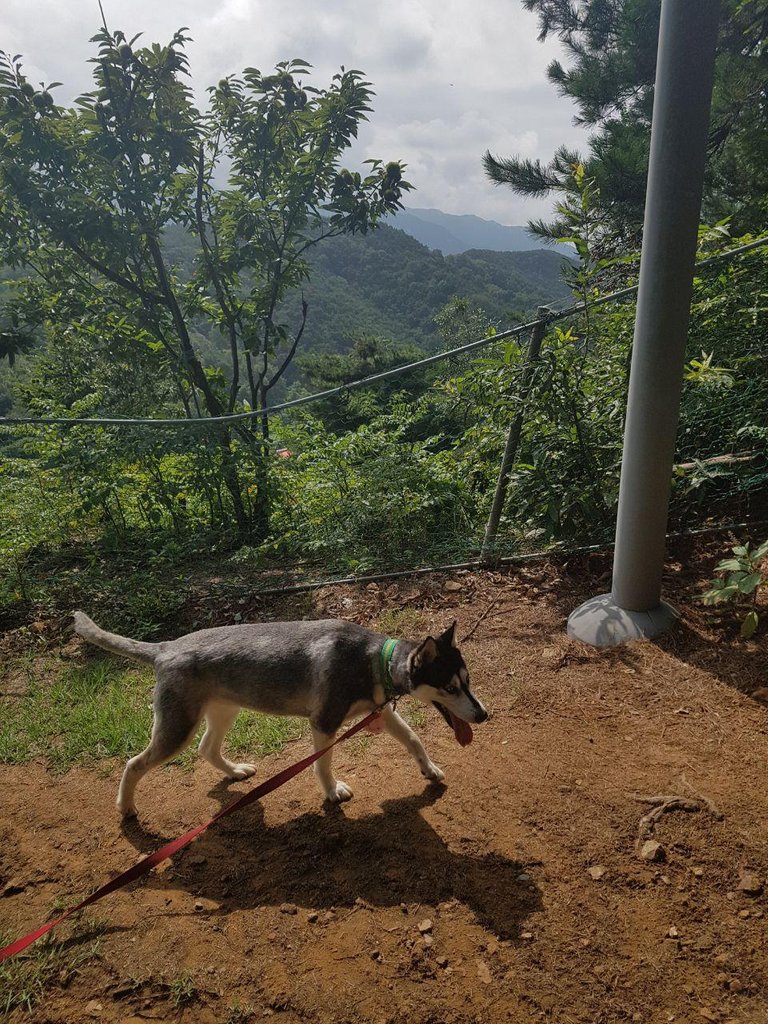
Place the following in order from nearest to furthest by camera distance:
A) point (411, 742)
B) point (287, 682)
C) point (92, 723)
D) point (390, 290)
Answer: point (287, 682)
point (411, 742)
point (92, 723)
point (390, 290)

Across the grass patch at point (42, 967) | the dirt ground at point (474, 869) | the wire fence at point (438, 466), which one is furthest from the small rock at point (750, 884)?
the wire fence at point (438, 466)

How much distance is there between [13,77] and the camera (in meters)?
5.94

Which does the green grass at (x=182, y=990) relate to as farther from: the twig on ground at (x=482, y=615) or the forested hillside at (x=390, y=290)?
the forested hillside at (x=390, y=290)

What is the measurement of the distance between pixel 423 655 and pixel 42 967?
1.84 metres

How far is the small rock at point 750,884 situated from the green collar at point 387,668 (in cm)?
148

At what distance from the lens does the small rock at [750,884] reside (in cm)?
206

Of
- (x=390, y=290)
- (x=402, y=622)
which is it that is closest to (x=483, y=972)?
(x=402, y=622)

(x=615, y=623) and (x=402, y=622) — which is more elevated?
(x=615, y=623)

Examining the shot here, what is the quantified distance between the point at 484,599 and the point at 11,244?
6518 millimetres

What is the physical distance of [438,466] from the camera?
554cm

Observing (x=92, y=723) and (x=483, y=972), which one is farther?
(x=92, y=723)

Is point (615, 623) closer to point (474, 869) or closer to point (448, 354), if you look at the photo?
point (474, 869)

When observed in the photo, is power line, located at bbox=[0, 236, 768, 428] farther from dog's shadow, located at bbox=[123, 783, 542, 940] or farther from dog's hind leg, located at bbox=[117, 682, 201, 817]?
dog's shadow, located at bbox=[123, 783, 542, 940]

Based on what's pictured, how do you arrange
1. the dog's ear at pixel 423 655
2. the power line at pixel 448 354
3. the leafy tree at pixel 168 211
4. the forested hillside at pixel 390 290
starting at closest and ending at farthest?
the dog's ear at pixel 423 655
the power line at pixel 448 354
the leafy tree at pixel 168 211
the forested hillside at pixel 390 290
